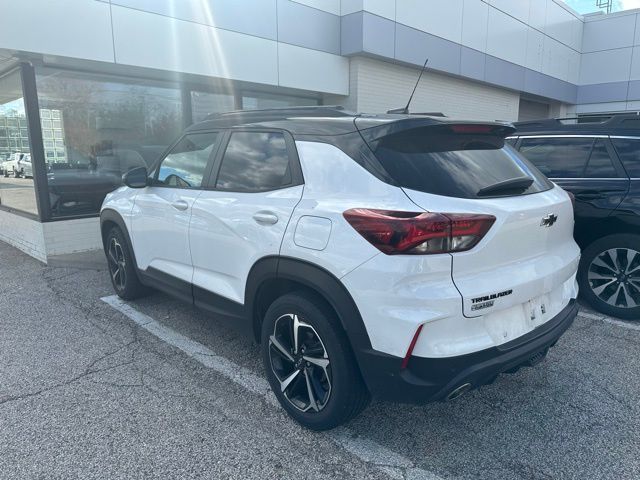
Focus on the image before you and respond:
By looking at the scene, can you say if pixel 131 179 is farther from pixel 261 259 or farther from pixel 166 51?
pixel 166 51

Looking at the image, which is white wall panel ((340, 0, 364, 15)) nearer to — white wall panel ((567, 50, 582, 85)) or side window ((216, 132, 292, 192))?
side window ((216, 132, 292, 192))

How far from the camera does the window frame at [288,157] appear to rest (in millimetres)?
2773

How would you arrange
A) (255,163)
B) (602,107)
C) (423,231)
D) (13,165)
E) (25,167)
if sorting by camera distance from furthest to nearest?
(602,107)
(13,165)
(25,167)
(255,163)
(423,231)

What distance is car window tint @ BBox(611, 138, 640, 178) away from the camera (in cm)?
421

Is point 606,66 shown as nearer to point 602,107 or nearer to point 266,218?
point 602,107

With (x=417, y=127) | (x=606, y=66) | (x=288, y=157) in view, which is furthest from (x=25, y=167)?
(x=606, y=66)

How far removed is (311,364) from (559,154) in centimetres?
354

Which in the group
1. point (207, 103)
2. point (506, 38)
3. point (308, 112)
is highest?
point (506, 38)

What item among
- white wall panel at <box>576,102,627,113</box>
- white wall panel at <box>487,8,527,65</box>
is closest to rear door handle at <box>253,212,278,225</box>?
white wall panel at <box>487,8,527,65</box>

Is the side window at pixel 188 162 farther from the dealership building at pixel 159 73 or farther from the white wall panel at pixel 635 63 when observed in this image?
the white wall panel at pixel 635 63

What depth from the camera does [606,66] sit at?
1767cm

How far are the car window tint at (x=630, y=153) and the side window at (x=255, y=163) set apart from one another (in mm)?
3262

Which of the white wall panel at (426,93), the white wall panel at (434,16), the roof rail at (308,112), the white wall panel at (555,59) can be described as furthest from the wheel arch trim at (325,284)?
the white wall panel at (555,59)

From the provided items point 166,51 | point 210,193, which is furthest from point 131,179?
point 166,51
